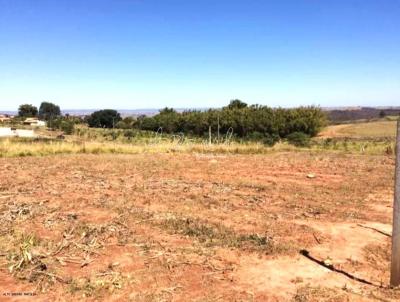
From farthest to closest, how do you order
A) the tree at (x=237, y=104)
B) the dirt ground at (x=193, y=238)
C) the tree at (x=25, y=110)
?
the tree at (x=25, y=110)
the tree at (x=237, y=104)
the dirt ground at (x=193, y=238)

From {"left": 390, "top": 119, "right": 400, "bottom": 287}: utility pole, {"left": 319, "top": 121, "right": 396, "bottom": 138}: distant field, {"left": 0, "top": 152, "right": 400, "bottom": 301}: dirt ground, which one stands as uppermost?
{"left": 390, "top": 119, "right": 400, "bottom": 287}: utility pole

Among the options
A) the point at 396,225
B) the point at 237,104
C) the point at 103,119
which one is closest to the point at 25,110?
the point at 103,119

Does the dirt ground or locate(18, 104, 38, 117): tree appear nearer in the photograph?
the dirt ground

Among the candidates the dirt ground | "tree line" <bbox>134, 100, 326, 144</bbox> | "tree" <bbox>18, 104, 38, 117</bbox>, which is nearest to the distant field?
"tree line" <bbox>134, 100, 326, 144</bbox>

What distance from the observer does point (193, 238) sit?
4926 mm

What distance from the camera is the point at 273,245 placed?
465cm

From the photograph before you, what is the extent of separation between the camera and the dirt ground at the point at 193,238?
3.68 m

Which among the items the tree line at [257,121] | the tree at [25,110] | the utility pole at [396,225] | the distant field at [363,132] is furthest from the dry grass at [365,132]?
the tree at [25,110]

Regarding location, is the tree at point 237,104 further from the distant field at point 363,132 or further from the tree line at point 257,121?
the distant field at point 363,132

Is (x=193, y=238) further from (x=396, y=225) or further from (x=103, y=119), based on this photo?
(x=103, y=119)

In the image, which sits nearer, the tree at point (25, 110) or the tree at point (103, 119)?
the tree at point (103, 119)

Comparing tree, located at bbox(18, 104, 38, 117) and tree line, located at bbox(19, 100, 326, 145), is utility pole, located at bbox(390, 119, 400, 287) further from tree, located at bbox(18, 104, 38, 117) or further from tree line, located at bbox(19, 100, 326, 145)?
tree, located at bbox(18, 104, 38, 117)

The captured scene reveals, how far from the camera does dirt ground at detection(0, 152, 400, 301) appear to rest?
12.1 feet

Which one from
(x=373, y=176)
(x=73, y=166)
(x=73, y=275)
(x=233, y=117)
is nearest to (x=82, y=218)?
(x=73, y=275)
